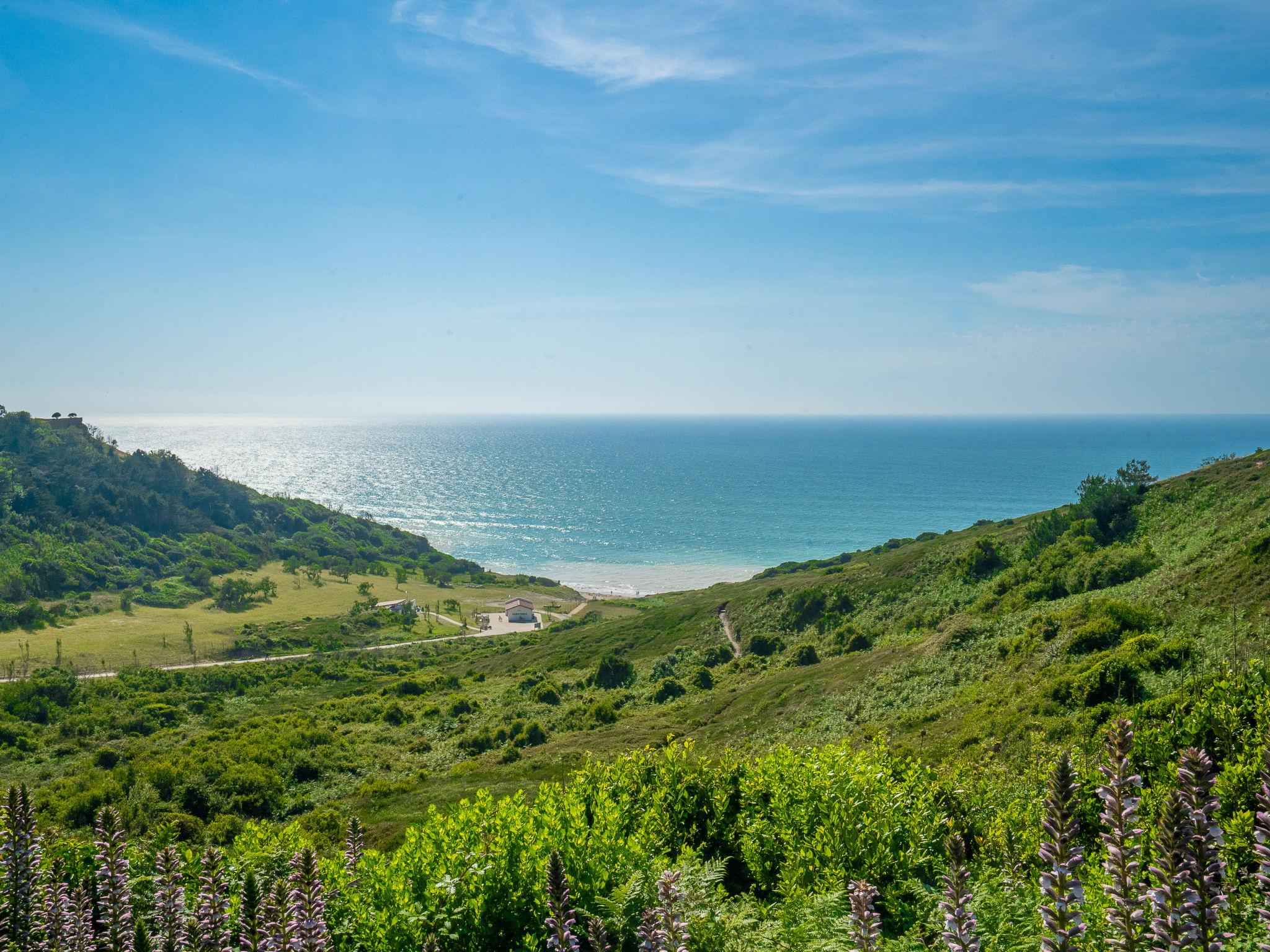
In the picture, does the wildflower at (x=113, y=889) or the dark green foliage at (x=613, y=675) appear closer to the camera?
the wildflower at (x=113, y=889)

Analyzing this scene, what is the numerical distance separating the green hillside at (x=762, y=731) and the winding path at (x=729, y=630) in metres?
0.79

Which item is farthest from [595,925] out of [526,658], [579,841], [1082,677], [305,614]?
[305,614]

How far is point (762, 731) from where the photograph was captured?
2911cm

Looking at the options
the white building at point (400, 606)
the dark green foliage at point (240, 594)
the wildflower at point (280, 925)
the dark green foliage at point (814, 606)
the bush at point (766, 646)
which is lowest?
the white building at point (400, 606)

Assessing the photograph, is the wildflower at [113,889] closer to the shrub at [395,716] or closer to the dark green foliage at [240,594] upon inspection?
the shrub at [395,716]

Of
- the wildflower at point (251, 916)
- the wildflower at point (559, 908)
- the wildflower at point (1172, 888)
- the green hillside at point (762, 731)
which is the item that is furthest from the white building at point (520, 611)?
the wildflower at point (1172, 888)

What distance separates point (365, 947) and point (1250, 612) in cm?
2393

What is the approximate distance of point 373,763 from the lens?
1409 inches

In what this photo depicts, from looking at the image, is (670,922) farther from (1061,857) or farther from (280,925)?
(280,925)

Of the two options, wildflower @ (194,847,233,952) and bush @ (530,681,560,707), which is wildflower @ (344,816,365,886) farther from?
bush @ (530,681,560,707)

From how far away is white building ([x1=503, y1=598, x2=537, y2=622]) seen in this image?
93.4 metres

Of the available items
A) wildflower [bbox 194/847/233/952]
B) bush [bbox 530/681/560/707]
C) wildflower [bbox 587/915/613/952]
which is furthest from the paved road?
wildflower [bbox 587/915/613/952]

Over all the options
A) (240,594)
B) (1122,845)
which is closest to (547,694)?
(1122,845)

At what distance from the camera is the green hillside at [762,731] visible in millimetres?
8766
